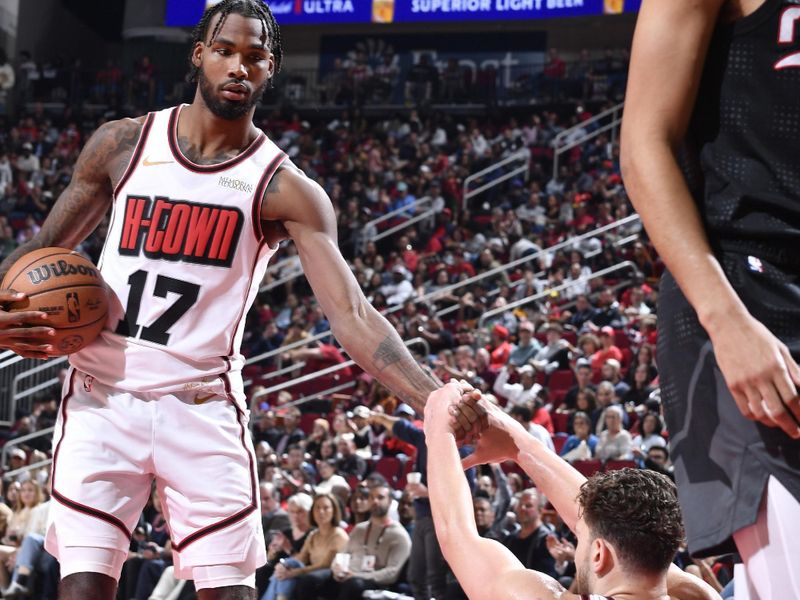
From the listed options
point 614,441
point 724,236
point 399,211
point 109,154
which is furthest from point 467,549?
point 399,211

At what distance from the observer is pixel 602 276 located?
1441 centimetres

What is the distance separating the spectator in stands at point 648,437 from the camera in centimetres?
814

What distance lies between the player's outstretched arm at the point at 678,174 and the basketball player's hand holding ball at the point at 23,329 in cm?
188

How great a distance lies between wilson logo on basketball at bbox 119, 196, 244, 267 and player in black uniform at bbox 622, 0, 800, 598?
172 centimetres

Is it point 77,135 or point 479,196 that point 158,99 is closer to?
point 77,135

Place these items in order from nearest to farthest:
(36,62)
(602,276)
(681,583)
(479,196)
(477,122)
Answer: (681,583), (602,276), (479,196), (477,122), (36,62)

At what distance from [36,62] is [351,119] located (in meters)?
7.83

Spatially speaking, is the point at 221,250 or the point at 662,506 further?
the point at 221,250

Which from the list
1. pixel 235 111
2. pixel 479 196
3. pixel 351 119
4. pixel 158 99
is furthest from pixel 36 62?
pixel 235 111

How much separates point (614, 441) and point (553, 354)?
10.1ft

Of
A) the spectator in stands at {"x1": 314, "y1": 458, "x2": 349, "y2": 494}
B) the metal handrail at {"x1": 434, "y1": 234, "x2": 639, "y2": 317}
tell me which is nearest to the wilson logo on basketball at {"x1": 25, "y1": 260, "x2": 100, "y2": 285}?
the spectator in stands at {"x1": 314, "y1": 458, "x2": 349, "y2": 494}

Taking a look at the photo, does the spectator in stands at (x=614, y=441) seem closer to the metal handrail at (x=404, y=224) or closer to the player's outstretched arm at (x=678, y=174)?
the player's outstretched arm at (x=678, y=174)

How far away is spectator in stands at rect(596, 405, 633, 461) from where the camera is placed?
844 centimetres

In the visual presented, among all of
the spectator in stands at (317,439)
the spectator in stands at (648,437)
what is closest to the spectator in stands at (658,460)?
the spectator in stands at (648,437)
